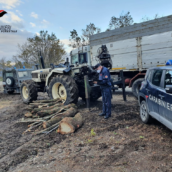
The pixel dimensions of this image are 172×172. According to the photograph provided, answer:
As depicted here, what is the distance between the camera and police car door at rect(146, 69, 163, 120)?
3.78 m

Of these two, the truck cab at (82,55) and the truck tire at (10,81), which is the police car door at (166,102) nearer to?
the truck cab at (82,55)

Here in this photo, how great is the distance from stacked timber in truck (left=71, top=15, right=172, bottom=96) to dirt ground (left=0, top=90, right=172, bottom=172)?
4.27m

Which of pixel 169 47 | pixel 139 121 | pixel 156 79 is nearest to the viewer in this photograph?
pixel 156 79

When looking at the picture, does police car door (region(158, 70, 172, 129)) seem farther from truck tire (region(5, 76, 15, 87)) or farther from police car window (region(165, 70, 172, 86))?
truck tire (region(5, 76, 15, 87))

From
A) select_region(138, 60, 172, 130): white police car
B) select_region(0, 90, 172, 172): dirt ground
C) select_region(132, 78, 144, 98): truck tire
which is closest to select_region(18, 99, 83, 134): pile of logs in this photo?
select_region(0, 90, 172, 172): dirt ground

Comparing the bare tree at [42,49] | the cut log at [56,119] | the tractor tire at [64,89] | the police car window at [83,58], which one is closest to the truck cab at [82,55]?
the police car window at [83,58]

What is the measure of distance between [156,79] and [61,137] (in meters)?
2.65

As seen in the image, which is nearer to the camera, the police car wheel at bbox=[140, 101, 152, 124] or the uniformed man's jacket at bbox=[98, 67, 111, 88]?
the police car wheel at bbox=[140, 101, 152, 124]

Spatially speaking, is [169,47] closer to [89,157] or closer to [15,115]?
[89,157]

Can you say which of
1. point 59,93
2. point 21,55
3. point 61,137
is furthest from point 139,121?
point 21,55

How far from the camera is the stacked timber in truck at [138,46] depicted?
7.59m

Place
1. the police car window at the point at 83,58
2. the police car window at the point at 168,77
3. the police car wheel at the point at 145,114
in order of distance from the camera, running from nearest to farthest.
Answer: the police car window at the point at 168,77
the police car wheel at the point at 145,114
the police car window at the point at 83,58

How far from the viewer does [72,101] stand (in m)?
6.06

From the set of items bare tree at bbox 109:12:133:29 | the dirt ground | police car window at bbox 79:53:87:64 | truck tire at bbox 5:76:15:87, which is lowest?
the dirt ground
